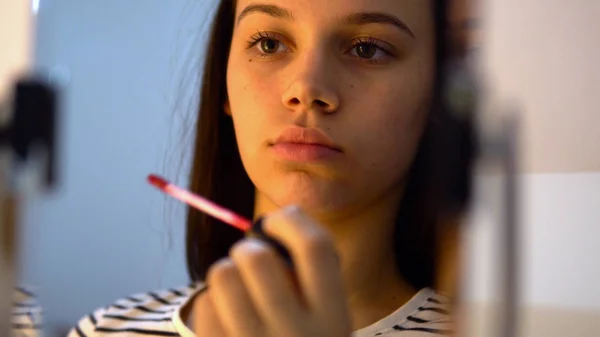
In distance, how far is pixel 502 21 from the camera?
423mm

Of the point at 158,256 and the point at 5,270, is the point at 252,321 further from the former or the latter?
the point at 158,256

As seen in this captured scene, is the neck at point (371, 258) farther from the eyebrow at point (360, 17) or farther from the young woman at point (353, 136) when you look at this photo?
the eyebrow at point (360, 17)

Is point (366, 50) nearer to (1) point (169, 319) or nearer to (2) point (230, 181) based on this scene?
(2) point (230, 181)

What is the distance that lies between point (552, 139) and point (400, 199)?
0.11 m

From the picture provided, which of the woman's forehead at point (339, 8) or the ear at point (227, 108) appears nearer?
the woman's forehead at point (339, 8)

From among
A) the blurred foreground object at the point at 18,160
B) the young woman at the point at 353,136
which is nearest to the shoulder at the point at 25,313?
the blurred foreground object at the point at 18,160

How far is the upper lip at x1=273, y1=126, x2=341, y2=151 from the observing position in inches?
15.2

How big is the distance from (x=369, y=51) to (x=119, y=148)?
25cm

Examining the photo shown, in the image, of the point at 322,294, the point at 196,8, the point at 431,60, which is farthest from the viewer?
the point at 196,8

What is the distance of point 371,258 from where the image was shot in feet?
1.44

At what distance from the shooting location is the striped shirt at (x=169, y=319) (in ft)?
1.34

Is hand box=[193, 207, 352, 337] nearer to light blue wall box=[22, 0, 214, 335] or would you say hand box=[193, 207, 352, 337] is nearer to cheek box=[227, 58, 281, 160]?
cheek box=[227, 58, 281, 160]

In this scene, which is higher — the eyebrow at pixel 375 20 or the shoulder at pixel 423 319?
the eyebrow at pixel 375 20

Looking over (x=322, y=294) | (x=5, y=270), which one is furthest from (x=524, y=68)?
(x=5, y=270)
